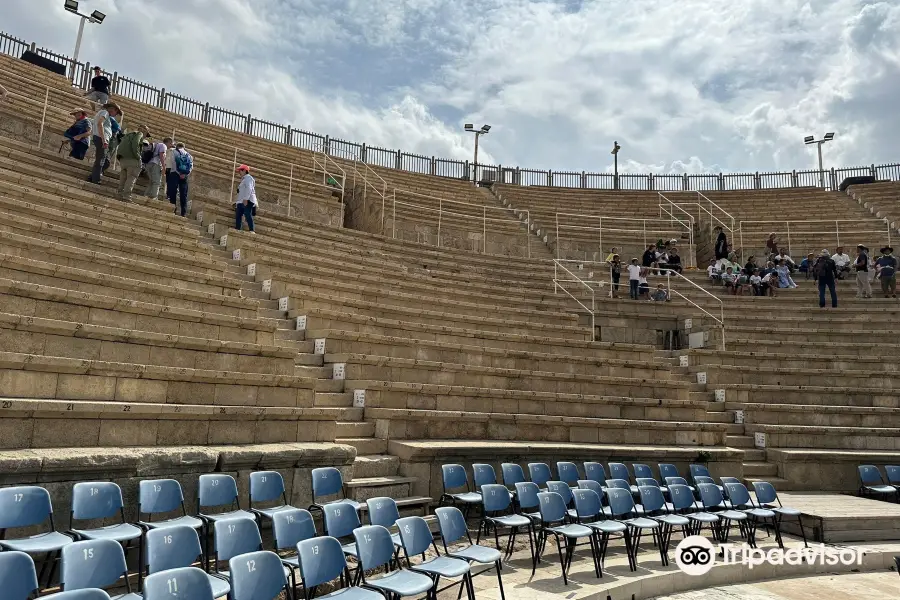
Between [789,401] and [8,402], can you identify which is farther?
[789,401]

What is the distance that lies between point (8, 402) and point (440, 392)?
515 cm

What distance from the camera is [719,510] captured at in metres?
7.77

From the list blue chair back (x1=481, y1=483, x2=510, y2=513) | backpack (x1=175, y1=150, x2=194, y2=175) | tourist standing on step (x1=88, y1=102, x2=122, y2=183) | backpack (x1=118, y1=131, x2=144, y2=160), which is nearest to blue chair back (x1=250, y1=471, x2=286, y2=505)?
blue chair back (x1=481, y1=483, x2=510, y2=513)

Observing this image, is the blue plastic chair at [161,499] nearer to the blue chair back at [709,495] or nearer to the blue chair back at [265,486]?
the blue chair back at [265,486]

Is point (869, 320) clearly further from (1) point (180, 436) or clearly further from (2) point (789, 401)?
(1) point (180, 436)

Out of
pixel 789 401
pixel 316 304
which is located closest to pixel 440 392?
pixel 316 304

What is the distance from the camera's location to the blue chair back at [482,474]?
7234mm

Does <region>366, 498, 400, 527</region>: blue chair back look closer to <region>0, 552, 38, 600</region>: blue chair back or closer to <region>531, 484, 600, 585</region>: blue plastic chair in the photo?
<region>531, 484, 600, 585</region>: blue plastic chair

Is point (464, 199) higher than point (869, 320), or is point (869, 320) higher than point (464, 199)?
point (464, 199)

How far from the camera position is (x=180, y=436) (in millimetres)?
6207

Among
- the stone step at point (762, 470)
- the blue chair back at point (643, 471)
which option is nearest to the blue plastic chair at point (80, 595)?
the blue chair back at point (643, 471)

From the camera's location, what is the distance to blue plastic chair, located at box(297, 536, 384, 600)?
4.21 metres

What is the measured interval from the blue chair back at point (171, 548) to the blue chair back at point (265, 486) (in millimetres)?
1449

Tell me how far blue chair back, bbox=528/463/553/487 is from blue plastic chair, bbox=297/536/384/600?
12.1 ft
